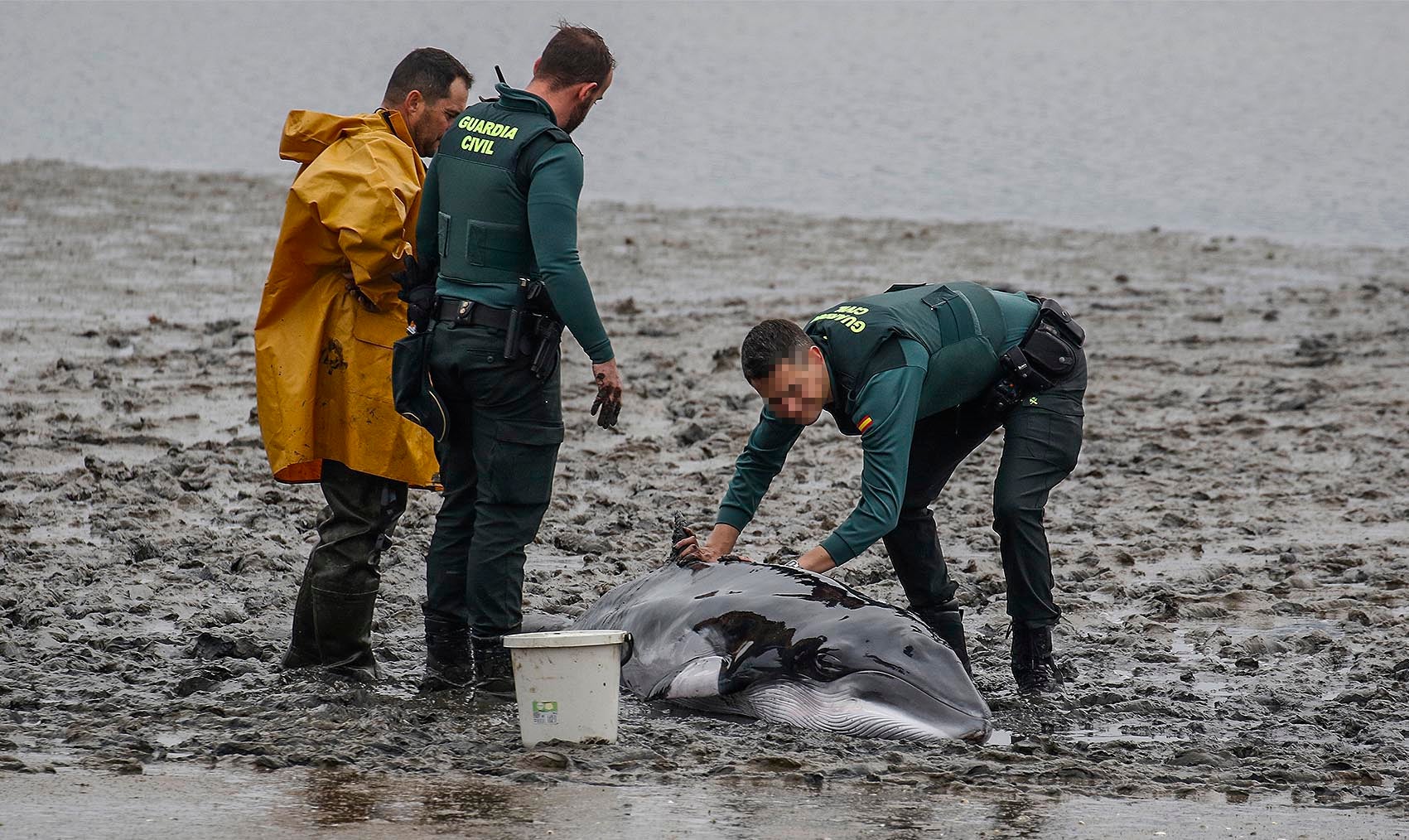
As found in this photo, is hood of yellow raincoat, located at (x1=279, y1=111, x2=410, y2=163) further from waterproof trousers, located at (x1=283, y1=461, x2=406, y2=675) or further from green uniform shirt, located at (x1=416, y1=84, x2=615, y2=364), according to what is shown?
waterproof trousers, located at (x1=283, y1=461, x2=406, y2=675)

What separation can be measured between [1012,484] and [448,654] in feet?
6.63

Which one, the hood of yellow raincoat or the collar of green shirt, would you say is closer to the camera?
the collar of green shirt

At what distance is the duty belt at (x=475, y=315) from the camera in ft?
17.0

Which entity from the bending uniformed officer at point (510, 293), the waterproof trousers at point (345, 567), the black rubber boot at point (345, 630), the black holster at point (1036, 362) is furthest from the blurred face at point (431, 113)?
the black holster at point (1036, 362)

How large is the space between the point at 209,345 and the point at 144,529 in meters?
3.82

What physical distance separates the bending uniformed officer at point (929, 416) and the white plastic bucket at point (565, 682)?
0.77 m

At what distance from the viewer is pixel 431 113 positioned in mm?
5602

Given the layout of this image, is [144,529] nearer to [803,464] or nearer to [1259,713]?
[803,464]

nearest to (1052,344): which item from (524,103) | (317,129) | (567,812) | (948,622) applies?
(948,622)

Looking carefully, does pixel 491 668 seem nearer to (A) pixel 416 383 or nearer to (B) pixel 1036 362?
(A) pixel 416 383

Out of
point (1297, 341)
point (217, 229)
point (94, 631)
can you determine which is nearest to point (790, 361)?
point (94, 631)

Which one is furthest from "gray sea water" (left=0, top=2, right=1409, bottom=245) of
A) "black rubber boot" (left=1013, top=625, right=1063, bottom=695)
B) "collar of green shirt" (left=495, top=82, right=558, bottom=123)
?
"collar of green shirt" (left=495, top=82, right=558, bottom=123)

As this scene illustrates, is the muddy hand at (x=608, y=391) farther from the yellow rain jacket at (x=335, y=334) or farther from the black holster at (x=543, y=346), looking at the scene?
the yellow rain jacket at (x=335, y=334)

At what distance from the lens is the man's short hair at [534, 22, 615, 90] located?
518 centimetres
